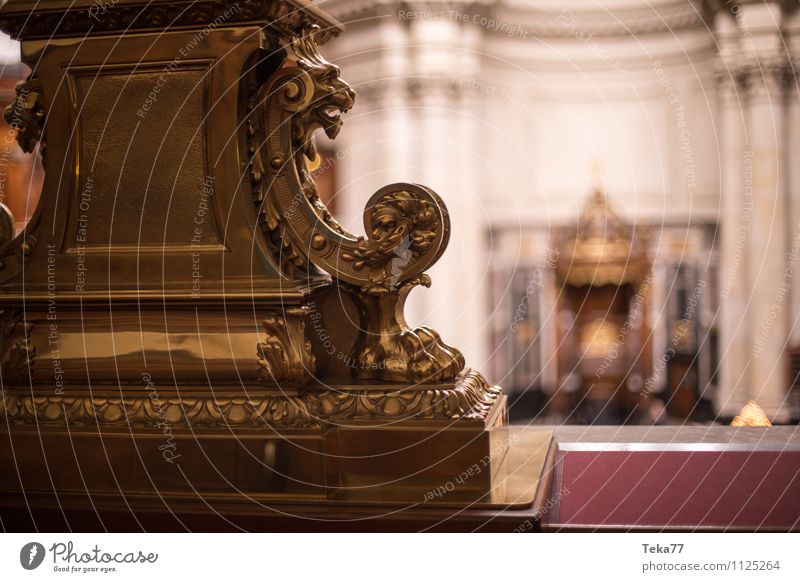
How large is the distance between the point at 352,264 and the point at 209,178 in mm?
351

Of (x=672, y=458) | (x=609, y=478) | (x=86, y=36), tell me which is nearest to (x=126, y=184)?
(x=86, y=36)

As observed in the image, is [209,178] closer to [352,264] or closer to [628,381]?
[352,264]

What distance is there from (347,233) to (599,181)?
30.9ft

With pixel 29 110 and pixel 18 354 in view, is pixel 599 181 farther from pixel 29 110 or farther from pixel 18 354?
pixel 18 354

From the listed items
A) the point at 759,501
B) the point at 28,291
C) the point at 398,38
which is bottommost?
the point at 759,501

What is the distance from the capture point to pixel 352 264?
1.99 metres

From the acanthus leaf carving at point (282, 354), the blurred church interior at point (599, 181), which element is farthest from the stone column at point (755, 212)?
the acanthus leaf carving at point (282, 354)

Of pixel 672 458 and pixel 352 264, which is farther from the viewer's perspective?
pixel 672 458

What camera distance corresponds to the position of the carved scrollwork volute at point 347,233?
1949mm

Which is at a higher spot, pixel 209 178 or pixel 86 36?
pixel 86 36

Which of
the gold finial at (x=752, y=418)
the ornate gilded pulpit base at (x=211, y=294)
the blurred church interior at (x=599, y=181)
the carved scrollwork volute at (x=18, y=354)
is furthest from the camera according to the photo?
the blurred church interior at (x=599, y=181)

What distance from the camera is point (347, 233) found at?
203 centimetres

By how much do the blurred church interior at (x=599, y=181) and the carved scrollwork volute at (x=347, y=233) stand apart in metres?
8.07

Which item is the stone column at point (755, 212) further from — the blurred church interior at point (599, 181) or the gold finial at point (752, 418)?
the gold finial at point (752, 418)
